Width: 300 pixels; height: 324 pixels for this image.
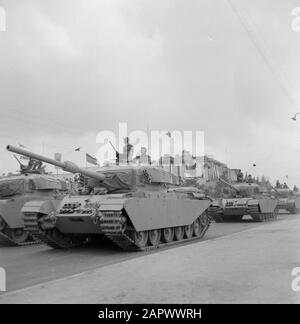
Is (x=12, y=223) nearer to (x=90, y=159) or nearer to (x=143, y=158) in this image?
(x=90, y=159)

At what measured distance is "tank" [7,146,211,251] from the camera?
12.6 meters

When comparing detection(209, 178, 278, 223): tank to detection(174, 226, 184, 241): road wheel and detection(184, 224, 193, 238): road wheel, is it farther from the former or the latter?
detection(174, 226, 184, 241): road wheel

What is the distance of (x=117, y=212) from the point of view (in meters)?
12.2

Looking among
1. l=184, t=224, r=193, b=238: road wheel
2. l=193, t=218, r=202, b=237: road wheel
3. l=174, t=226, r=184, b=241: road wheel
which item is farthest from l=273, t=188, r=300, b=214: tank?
l=174, t=226, r=184, b=241: road wheel

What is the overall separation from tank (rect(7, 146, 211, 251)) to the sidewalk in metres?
2.29

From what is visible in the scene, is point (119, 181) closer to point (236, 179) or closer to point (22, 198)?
point (22, 198)

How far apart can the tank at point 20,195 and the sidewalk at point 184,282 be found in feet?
20.7

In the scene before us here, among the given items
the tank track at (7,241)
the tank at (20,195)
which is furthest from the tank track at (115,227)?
the tank track at (7,241)

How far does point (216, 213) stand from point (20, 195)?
13.4 m

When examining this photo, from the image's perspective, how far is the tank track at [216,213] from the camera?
27084 mm

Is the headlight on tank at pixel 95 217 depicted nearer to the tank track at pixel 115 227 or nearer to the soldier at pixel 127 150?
the tank track at pixel 115 227

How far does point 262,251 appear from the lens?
36.3 feet
